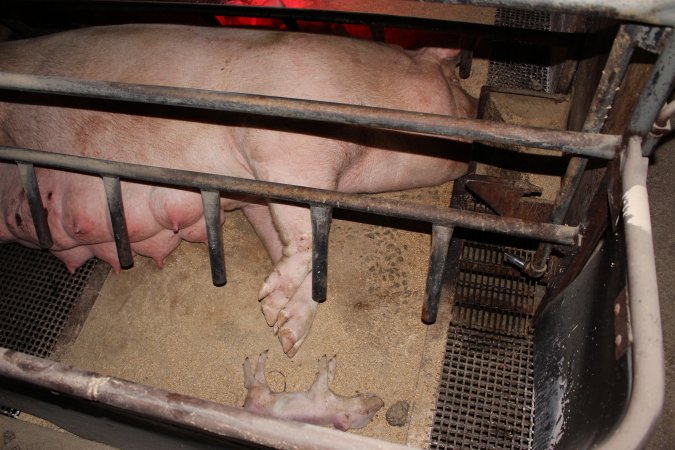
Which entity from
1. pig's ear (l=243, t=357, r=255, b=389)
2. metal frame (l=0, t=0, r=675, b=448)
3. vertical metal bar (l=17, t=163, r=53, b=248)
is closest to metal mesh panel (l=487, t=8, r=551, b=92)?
metal frame (l=0, t=0, r=675, b=448)

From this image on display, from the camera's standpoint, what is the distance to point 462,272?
2336mm

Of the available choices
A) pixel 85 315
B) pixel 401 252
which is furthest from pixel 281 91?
pixel 85 315

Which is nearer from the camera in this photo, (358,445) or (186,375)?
(358,445)

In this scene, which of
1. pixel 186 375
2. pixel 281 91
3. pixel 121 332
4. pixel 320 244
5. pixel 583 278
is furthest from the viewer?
pixel 121 332

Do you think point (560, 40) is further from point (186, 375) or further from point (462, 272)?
point (186, 375)

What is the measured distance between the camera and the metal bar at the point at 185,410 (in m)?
1.04

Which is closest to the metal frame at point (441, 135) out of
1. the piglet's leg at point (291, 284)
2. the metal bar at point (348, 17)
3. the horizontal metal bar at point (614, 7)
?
the horizontal metal bar at point (614, 7)

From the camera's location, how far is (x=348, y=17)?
2652 millimetres

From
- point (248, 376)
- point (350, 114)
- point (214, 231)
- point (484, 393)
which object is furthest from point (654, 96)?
point (248, 376)

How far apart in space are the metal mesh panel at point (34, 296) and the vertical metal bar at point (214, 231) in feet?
3.09

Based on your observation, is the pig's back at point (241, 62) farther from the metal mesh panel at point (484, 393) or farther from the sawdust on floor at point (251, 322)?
the metal mesh panel at point (484, 393)

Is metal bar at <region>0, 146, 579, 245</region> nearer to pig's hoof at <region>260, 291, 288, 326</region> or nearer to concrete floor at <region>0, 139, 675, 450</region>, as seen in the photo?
pig's hoof at <region>260, 291, 288, 326</region>

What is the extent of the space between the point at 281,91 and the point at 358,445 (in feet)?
4.86

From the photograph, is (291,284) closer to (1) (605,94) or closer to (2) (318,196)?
(2) (318,196)
